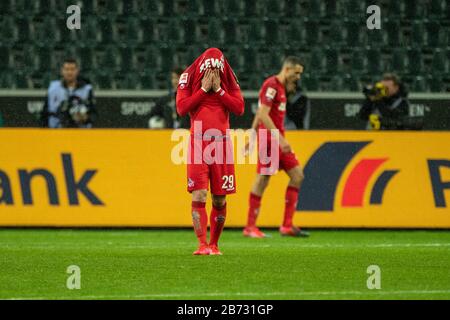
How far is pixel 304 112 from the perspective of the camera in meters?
16.2

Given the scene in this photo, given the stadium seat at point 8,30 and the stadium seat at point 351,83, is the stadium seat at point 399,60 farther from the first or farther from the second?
the stadium seat at point 8,30

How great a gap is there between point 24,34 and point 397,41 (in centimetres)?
661

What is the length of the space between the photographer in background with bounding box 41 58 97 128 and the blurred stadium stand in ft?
12.5

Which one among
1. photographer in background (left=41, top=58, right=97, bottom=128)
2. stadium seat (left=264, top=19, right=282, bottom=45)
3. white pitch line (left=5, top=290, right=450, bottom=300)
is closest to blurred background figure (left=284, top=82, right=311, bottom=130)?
photographer in background (left=41, top=58, right=97, bottom=128)

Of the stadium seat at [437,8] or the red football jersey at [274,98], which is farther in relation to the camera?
the stadium seat at [437,8]

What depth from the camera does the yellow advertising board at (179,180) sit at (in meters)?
13.9

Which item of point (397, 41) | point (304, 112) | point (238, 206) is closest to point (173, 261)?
point (238, 206)

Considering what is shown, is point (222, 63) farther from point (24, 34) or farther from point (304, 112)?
point (24, 34)

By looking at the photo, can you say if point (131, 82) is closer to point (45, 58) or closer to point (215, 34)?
point (45, 58)

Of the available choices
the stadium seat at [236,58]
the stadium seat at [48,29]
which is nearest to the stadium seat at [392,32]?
the stadium seat at [236,58]

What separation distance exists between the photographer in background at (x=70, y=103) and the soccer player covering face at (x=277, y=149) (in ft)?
9.89

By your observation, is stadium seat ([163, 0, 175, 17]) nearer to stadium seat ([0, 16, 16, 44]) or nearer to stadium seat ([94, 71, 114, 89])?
stadium seat ([94, 71, 114, 89])

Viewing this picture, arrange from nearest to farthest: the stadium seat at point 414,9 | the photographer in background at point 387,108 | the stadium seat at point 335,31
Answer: the photographer in background at point 387,108
the stadium seat at point 335,31
the stadium seat at point 414,9

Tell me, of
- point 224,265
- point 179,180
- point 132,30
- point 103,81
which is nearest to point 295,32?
point 132,30
